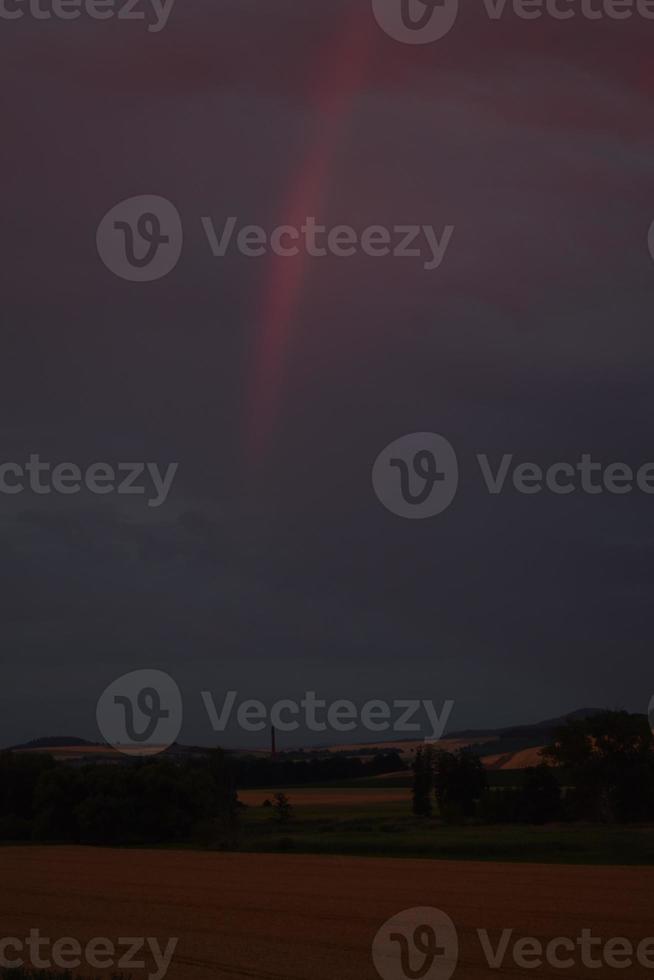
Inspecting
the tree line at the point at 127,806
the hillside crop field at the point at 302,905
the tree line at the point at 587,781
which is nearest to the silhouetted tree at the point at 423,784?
the tree line at the point at 587,781

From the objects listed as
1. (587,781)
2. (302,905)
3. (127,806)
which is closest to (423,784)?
(587,781)

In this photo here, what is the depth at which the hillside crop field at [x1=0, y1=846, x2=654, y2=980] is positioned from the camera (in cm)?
2955

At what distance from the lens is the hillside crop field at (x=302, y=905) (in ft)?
96.9

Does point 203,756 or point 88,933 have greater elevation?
point 203,756

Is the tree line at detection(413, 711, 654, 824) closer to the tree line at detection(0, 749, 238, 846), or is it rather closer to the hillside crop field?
the tree line at detection(0, 749, 238, 846)

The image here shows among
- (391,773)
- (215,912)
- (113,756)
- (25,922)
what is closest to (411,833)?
(113,756)

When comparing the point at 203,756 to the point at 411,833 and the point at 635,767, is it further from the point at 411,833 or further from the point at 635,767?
the point at 635,767

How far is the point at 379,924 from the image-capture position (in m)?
36.3

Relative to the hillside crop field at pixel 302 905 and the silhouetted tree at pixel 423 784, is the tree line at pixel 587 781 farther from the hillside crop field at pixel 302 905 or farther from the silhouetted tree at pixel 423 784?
the hillside crop field at pixel 302 905

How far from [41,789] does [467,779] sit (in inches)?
1454

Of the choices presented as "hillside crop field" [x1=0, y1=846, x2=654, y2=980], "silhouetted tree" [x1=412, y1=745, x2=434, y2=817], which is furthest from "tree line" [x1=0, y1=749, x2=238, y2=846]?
"silhouetted tree" [x1=412, y1=745, x2=434, y2=817]

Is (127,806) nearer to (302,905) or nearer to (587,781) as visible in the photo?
(587,781)

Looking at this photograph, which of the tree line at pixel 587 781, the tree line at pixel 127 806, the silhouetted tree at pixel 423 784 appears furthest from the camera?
the silhouetted tree at pixel 423 784

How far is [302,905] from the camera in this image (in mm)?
42750
